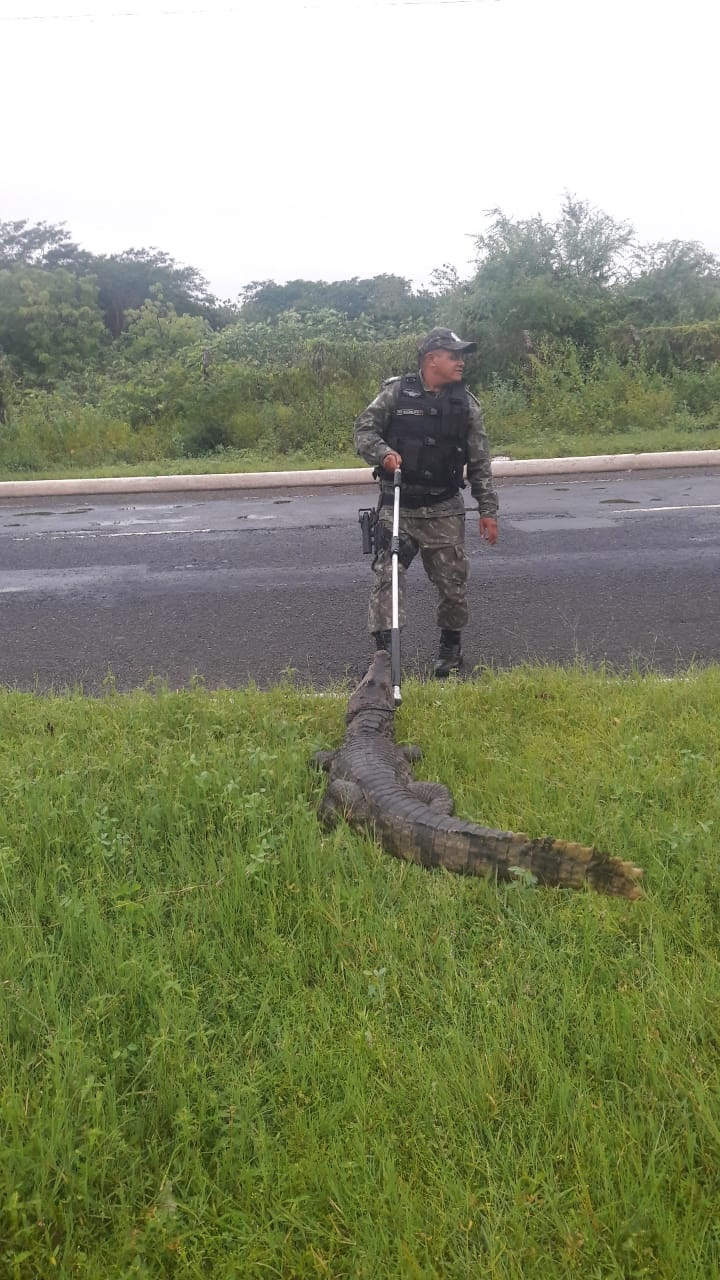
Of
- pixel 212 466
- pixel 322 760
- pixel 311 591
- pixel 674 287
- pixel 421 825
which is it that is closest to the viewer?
pixel 421 825

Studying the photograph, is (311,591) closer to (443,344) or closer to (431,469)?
(431,469)

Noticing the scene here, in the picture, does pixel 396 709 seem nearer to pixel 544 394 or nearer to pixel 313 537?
pixel 313 537

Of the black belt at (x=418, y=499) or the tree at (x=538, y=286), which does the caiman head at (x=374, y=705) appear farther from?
the tree at (x=538, y=286)

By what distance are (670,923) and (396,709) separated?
A: 1939 millimetres

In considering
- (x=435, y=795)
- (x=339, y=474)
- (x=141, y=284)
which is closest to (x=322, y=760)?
(x=435, y=795)

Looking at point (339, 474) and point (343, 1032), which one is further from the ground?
point (339, 474)

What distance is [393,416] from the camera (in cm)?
573

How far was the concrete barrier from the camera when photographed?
1397 cm

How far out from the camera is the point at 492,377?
18.3 m

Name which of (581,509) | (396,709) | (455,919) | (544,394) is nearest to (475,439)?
(396,709)

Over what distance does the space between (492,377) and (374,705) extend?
14970 mm

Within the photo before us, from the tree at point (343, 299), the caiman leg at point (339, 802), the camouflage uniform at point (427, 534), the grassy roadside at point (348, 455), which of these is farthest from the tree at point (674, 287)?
the caiman leg at point (339, 802)

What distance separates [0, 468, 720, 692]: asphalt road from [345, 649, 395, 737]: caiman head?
802 millimetres

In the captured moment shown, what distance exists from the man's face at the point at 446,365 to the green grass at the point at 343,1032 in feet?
8.34
